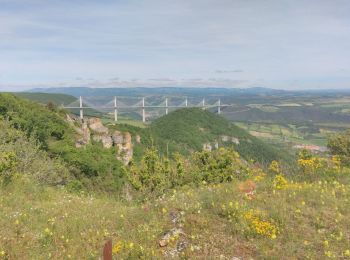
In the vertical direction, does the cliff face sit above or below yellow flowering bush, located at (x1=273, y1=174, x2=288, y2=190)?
below

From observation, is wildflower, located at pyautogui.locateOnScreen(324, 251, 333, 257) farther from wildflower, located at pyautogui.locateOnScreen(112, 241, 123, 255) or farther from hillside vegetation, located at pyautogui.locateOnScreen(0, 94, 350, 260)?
wildflower, located at pyautogui.locateOnScreen(112, 241, 123, 255)

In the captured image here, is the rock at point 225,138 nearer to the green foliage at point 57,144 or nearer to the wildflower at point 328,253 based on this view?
the green foliage at point 57,144

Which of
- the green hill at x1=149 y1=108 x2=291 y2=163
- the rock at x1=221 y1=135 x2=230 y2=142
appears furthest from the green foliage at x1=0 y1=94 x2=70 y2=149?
the rock at x1=221 y1=135 x2=230 y2=142

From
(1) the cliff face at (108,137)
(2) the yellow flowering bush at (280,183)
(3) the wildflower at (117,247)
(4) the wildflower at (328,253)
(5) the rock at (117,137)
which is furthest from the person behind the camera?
(5) the rock at (117,137)

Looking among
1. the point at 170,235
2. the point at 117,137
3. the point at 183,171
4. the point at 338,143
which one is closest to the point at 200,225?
the point at 170,235

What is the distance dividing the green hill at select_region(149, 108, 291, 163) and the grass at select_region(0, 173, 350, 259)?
281 ft

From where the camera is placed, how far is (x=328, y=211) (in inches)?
282

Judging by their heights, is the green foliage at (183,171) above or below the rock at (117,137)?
above

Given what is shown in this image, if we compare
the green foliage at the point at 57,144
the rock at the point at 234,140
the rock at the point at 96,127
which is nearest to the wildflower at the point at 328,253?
the green foliage at the point at 57,144

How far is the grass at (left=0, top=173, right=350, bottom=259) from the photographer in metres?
6.09

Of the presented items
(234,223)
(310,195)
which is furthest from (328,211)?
(234,223)

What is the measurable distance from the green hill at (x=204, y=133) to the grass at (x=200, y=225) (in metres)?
85.7

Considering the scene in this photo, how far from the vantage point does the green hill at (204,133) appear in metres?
100

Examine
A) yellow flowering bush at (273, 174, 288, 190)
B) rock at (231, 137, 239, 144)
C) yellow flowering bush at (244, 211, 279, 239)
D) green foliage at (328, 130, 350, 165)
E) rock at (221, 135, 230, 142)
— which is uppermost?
yellow flowering bush at (273, 174, 288, 190)
